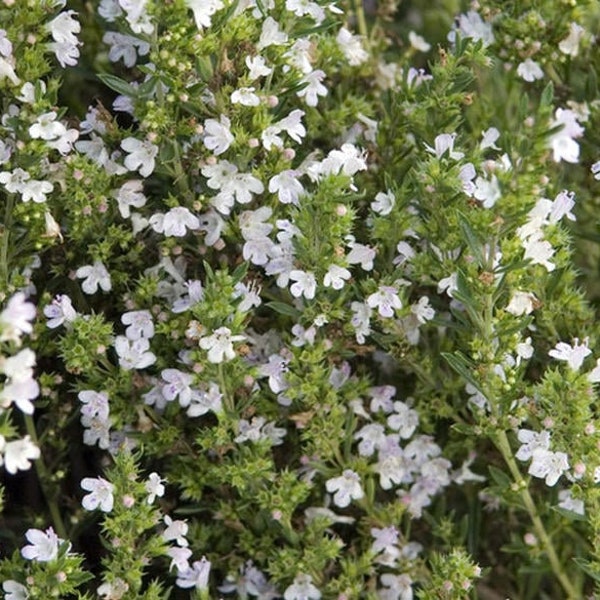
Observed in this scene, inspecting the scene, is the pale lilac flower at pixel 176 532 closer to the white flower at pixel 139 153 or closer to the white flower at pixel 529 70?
the white flower at pixel 139 153

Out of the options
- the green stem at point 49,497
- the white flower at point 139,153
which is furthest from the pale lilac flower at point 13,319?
the green stem at point 49,497

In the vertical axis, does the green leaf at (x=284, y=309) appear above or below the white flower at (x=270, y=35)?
below

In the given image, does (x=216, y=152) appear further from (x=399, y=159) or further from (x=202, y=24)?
(x=399, y=159)

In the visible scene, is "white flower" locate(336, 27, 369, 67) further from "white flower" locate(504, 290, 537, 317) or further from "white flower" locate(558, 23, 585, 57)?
"white flower" locate(504, 290, 537, 317)

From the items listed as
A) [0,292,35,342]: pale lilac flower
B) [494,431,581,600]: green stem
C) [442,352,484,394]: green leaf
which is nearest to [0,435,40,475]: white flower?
[0,292,35,342]: pale lilac flower

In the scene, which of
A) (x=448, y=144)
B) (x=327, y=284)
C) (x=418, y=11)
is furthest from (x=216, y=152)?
(x=418, y=11)

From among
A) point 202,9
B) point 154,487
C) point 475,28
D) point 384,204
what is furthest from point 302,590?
point 475,28
